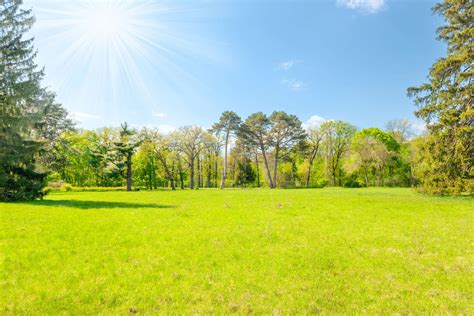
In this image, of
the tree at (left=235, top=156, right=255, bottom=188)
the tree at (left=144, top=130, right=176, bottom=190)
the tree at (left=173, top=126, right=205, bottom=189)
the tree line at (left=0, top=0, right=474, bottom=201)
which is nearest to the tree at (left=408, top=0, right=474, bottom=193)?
the tree line at (left=0, top=0, right=474, bottom=201)

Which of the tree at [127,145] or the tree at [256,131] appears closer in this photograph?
the tree at [127,145]

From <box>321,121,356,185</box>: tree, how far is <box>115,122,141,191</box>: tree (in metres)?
39.5

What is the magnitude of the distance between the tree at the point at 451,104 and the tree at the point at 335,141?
31.8 meters

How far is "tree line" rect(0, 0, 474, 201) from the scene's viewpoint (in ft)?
56.6

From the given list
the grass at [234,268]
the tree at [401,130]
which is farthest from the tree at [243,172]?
the grass at [234,268]

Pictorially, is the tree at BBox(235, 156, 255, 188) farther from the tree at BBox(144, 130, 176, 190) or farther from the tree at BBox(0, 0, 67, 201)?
the tree at BBox(0, 0, 67, 201)

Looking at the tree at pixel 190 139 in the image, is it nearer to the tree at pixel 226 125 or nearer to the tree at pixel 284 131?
the tree at pixel 226 125

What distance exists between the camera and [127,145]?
138 feet

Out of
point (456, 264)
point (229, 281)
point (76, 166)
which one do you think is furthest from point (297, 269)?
point (76, 166)

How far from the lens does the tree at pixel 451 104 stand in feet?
60.0

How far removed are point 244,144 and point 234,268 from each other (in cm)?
4481

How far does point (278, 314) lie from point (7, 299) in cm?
459

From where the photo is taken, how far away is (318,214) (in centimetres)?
1227

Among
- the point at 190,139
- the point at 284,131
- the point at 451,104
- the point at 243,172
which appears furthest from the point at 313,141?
the point at 451,104
